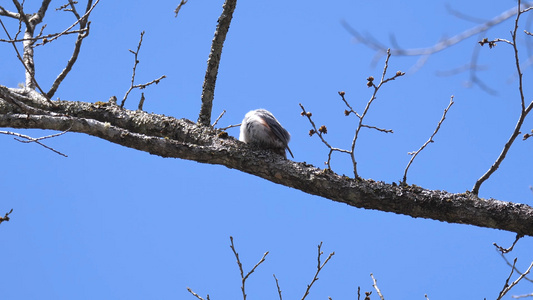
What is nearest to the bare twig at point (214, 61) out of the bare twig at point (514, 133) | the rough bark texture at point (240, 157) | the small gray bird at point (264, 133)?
the rough bark texture at point (240, 157)

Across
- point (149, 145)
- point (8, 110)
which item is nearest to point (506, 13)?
point (149, 145)

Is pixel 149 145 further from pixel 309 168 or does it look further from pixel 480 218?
pixel 480 218

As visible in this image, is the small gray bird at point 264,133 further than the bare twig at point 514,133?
Yes

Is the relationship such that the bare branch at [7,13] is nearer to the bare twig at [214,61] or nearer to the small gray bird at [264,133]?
the bare twig at [214,61]

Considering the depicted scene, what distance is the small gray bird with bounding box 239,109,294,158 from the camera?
13.4 feet

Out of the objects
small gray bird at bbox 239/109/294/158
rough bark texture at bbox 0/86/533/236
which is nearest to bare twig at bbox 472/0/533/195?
rough bark texture at bbox 0/86/533/236

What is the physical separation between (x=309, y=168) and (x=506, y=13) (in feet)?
4.98

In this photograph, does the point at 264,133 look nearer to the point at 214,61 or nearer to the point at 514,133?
the point at 214,61

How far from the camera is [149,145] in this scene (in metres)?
3.71

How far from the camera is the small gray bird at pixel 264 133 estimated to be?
161 inches

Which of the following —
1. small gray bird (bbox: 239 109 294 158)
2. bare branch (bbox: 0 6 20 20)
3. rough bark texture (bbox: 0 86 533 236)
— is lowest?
rough bark texture (bbox: 0 86 533 236)

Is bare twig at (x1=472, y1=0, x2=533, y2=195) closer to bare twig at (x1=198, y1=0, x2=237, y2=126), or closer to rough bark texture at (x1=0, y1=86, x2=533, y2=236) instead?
rough bark texture at (x1=0, y1=86, x2=533, y2=236)

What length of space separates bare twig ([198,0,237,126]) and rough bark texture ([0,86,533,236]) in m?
0.14

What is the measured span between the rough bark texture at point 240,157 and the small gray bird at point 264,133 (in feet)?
1.22
